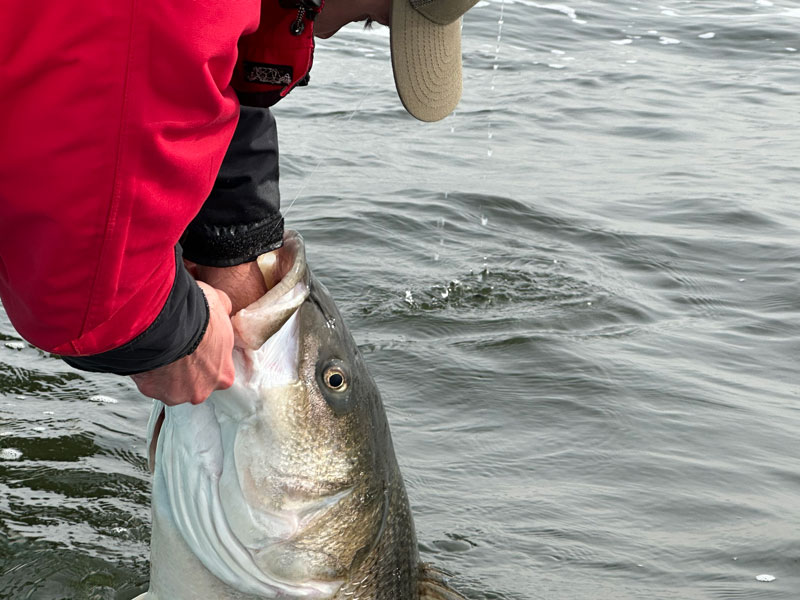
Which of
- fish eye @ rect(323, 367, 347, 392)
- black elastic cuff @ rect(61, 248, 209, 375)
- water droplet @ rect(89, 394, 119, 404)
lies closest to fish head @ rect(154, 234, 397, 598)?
fish eye @ rect(323, 367, 347, 392)

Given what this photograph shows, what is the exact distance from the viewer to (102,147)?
152 centimetres

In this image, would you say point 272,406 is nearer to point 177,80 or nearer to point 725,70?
point 177,80


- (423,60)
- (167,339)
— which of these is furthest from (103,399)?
(167,339)

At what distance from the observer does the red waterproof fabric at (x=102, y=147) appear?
1430 mm

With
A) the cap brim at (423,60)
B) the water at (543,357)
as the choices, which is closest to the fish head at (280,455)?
the cap brim at (423,60)

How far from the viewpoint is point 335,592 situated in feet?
8.00

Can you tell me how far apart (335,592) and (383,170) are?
654 cm

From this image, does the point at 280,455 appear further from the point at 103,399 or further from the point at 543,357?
the point at 543,357

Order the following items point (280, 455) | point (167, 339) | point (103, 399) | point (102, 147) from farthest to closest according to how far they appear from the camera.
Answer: point (103, 399) → point (280, 455) → point (167, 339) → point (102, 147)

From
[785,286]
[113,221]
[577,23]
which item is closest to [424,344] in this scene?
[785,286]

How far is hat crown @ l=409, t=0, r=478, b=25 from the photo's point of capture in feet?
10.3

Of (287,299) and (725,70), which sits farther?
(725,70)

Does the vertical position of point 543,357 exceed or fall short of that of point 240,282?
it falls short

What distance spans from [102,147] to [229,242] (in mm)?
872
